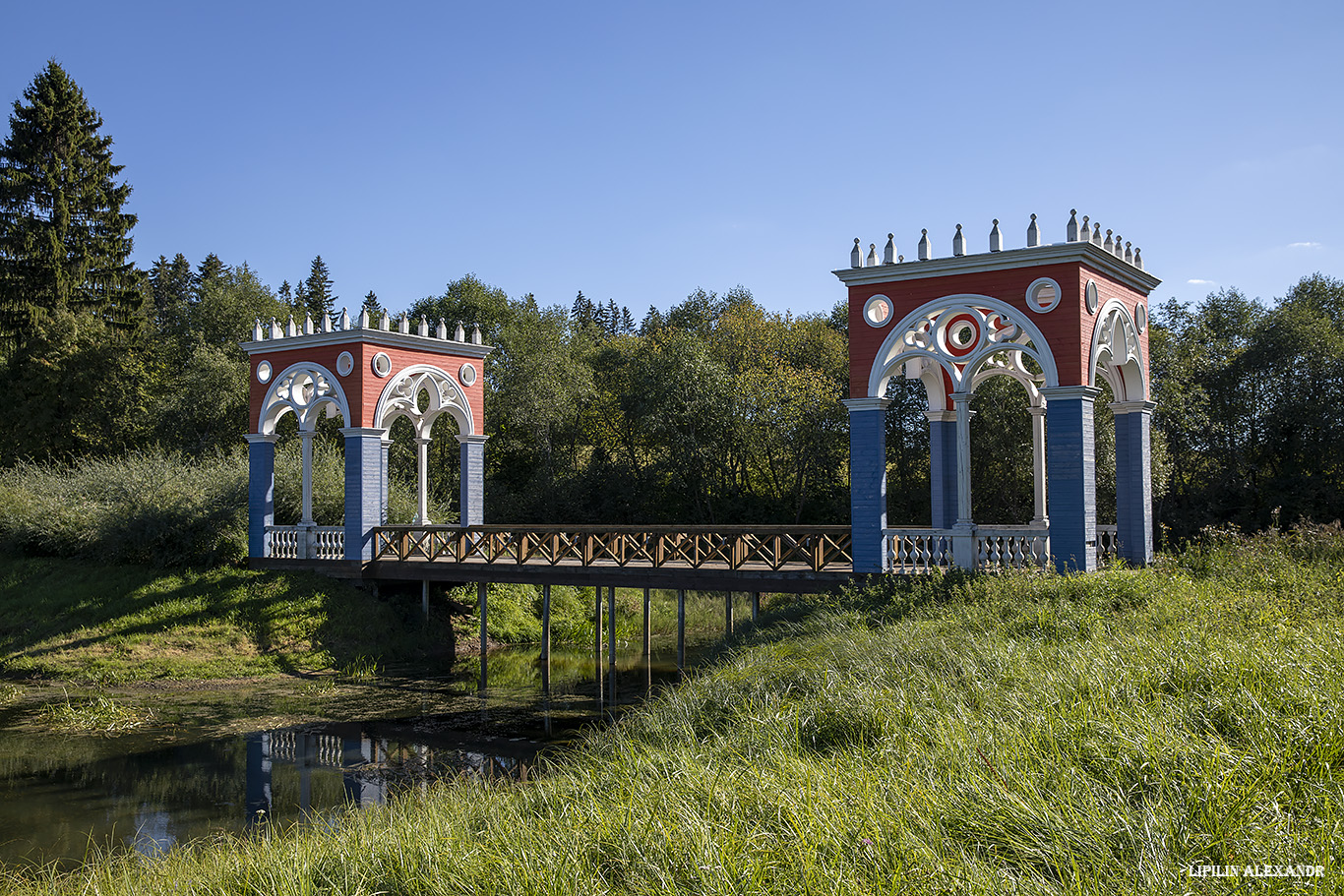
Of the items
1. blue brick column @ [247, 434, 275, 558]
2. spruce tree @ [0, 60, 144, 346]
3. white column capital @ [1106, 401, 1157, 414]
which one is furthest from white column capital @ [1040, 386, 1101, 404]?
spruce tree @ [0, 60, 144, 346]

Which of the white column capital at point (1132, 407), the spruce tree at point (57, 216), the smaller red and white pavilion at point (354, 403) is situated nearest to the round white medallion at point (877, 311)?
the white column capital at point (1132, 407)

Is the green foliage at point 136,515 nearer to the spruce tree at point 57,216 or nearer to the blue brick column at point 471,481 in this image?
the blue brick column at point 471,481

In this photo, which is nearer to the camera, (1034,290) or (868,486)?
(1034,290)

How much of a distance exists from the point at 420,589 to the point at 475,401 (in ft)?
14.7

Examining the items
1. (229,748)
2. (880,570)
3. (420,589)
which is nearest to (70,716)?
(229,748)

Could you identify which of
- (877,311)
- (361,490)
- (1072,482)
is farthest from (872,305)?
(361,490)

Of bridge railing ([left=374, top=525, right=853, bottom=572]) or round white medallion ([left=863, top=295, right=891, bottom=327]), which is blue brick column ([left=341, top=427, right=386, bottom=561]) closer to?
bridge railing ([left=374, top=525, right=853, bottom=572])

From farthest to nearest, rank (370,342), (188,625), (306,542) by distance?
(306,542)
(370,342)
(188,625)

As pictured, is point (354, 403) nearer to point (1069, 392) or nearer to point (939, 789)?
point (1069, 392)

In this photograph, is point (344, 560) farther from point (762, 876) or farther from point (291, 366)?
point (762, 876)

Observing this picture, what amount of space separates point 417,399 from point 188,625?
7154mm

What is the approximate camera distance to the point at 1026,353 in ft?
46.2

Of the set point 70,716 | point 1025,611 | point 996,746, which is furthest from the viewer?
point 70,716

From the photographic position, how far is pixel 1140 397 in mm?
15305
